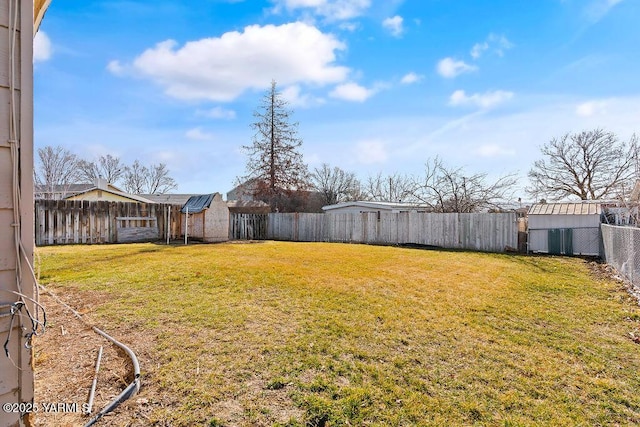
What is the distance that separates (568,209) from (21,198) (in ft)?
45.1

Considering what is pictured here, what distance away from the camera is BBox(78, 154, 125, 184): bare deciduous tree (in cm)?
3759

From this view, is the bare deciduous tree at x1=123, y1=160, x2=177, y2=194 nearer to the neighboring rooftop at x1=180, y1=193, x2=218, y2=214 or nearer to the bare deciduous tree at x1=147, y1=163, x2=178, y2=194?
the bare deciduous tree at x1=147, y1=163, x2=178, y2=194

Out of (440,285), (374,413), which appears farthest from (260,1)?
(374,413)

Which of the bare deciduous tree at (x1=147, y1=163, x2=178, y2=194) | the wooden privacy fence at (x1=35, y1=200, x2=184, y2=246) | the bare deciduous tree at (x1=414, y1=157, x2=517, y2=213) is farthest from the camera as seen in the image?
the bare deciduous tree at (x1=147, y1=163, x2=178, y2=194)

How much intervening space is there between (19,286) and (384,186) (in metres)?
29.7

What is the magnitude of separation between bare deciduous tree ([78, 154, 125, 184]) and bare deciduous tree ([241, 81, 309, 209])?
27.7m

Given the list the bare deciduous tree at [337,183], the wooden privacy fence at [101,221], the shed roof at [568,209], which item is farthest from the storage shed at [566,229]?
the bare deciduous tree at [337,183]

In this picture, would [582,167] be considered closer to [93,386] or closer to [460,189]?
[460,189]

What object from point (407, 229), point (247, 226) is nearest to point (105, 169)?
point (247, 226)

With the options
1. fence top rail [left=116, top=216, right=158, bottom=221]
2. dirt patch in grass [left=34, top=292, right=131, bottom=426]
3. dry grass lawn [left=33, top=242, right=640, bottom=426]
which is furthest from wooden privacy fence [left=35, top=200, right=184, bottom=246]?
dirt patch in grass [left=34, top=292, right=131, bottom=426]

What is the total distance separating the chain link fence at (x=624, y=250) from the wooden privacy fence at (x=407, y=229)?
321 centimetres

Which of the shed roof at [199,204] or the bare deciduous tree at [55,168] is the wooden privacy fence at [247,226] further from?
the bare deciduous tree at [55,168]

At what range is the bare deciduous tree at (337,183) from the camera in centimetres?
2850

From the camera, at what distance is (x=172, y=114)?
48.2 feet
